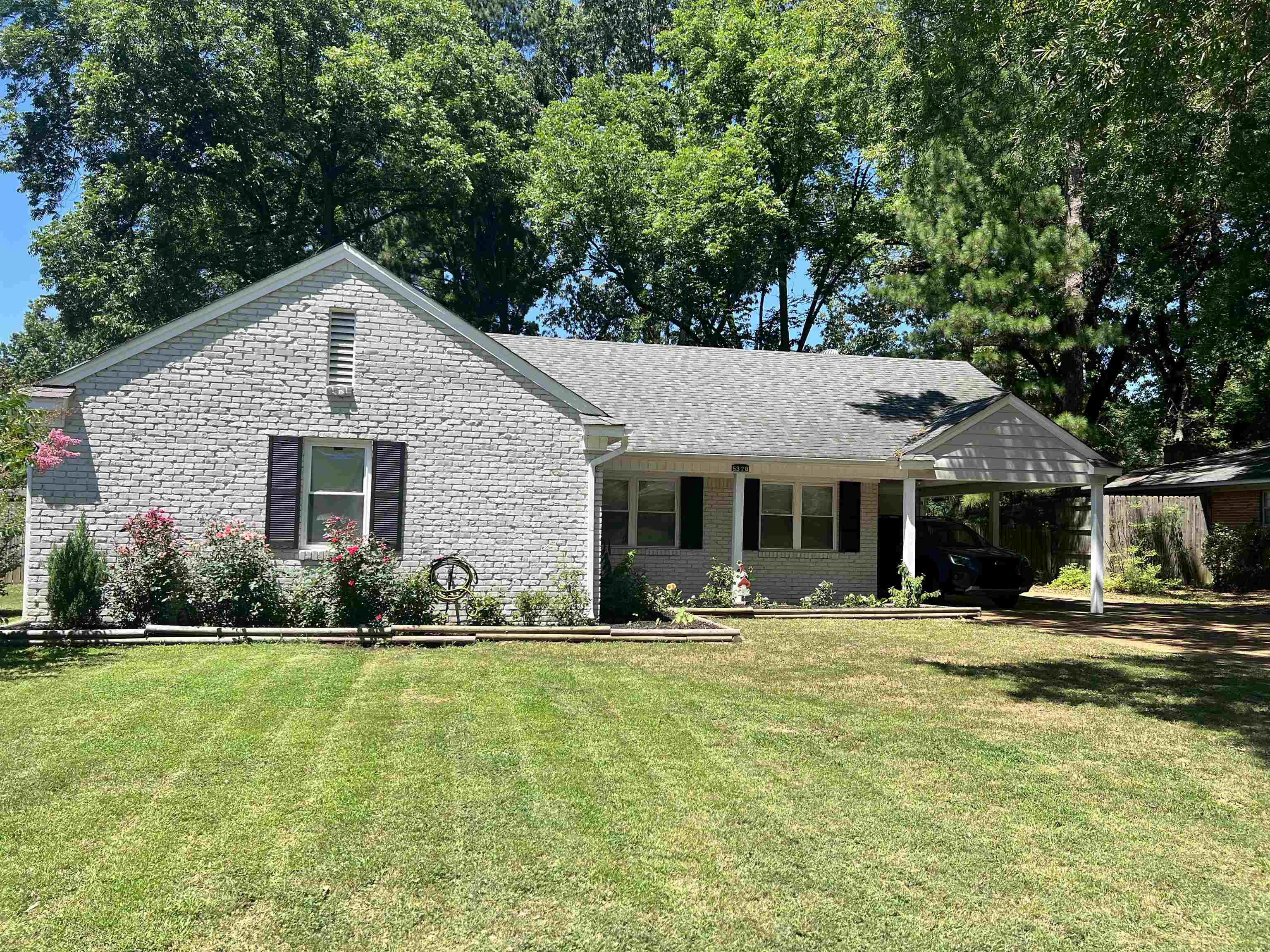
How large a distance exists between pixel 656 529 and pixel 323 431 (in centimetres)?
695

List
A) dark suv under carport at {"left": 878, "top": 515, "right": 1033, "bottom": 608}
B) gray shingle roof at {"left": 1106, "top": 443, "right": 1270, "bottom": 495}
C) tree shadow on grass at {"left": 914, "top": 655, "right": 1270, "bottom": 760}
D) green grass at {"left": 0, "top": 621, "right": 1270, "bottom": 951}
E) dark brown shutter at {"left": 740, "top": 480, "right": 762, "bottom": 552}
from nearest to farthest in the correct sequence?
1. green grass at {"left": 0, "top": 621, "right": 1270, "bottom": 951}
2. tree shadow on grass at {"left": 914, "top": 655, "right": 1270, "bottom": 760}
3. dark brown shutter at {"left": 740, "top": 480, "right": 762, "bottom": 552}
4. dark suv under carport at {"left": 878, "top": 515, "right": 1033, "bottom": 608}
5. gray shingle roof at {"left": 1106, "top": 443, "right": 1270, "bottom": 495}

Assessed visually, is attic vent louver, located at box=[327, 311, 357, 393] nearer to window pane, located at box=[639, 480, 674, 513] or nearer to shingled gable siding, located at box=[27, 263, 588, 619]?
shingled gable siding, located at box=[27, 263, 588, 619]

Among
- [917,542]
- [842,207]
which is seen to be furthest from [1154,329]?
[917,542]

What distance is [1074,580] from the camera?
23656mm

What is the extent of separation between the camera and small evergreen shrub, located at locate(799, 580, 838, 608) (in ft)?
56.1

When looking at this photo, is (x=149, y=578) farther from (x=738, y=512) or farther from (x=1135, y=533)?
(x=1135, y=533)

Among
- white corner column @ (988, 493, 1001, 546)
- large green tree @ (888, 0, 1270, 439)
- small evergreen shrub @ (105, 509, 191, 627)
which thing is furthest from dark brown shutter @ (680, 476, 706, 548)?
white corner column @ (988, 493, 1001, 546)

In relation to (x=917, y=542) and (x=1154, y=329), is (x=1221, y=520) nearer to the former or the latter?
(x=1154, y=329)

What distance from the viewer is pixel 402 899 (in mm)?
4316

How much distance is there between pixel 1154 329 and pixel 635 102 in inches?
805

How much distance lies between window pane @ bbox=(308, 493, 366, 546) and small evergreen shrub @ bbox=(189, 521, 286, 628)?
82cm

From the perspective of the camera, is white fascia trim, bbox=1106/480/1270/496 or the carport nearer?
the carport

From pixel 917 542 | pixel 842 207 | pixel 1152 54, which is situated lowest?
pixel 917 542

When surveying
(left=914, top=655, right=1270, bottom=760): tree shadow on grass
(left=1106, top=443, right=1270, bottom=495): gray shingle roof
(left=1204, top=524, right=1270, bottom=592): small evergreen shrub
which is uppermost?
(left=1106, top=443, right=1270, bottom=495): gray shingle roof
